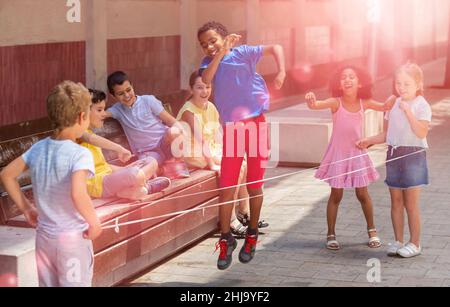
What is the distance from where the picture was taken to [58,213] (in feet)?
16.2

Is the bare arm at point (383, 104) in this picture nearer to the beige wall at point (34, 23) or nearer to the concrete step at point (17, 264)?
the concrete step at point (17, 264)

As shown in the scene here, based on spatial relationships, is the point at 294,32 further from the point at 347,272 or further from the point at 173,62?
the point at 347,272

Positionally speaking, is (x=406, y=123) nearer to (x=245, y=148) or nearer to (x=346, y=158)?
(x=346, y=158)

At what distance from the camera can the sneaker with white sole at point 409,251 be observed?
24.9 ft

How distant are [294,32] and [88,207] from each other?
19.2 meters

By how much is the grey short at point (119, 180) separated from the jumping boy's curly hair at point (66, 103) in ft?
6.63

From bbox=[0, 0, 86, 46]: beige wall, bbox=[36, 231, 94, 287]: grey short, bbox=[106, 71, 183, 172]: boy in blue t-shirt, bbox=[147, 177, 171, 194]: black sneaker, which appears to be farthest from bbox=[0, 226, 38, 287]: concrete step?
bbox=[0, 0, 86, 46]: beige wall

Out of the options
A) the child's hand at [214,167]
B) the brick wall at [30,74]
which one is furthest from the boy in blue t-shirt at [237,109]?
the brick wall at [30,74]

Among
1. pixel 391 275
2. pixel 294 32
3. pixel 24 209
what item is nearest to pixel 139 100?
pixel 391 275

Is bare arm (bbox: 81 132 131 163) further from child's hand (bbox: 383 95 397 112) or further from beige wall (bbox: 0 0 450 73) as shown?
beige wall (bbox: 0 0 450 73)

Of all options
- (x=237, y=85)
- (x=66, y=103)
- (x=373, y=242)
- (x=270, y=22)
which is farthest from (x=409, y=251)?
(x=270, y=22)

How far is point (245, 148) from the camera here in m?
7.05
